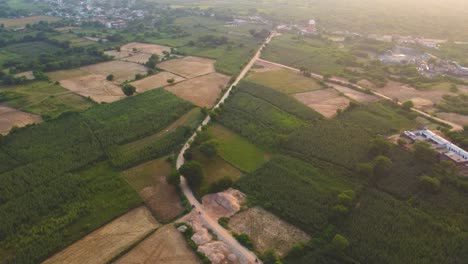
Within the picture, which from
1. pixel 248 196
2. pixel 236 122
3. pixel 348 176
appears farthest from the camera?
pixel 236 122

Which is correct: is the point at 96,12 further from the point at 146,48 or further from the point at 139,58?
the point at 139,58

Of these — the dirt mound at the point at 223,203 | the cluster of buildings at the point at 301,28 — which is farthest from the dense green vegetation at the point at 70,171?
the cluster of buildings at the point at 301,28

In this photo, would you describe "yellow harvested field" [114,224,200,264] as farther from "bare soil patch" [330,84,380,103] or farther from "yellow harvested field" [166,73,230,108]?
"bare soil patch" [330,84,380,103]

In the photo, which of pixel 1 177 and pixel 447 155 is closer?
pixel 1 177

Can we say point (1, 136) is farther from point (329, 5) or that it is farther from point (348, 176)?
point (329, 5)

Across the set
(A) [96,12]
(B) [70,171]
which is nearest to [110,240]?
(B) [70,171]

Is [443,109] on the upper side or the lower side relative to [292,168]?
upper

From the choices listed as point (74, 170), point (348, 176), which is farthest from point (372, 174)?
point (74, 170)
